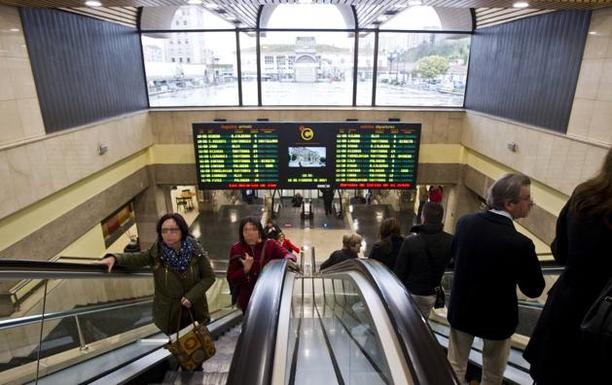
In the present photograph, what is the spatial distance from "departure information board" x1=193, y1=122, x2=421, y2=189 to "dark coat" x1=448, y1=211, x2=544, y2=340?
569 cm

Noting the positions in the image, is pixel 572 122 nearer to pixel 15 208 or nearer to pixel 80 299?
pixel 80 299

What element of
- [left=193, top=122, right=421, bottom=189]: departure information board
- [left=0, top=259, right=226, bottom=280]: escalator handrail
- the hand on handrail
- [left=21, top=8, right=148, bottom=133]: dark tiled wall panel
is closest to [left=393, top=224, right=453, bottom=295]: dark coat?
[left=0, top=259, right=226, bottom=280]: escalator handrail

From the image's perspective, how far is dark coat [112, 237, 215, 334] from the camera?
2607 millimetres

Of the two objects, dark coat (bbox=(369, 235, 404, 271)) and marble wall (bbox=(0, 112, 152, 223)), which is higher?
marble wall (bbox=(0, 112, 152, 223))

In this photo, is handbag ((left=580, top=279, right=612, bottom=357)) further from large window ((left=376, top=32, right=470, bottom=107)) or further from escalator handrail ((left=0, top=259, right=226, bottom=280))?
large window ((left=376, top=32, right=470, bottom=107))

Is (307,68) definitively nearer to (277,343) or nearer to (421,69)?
(421,69)

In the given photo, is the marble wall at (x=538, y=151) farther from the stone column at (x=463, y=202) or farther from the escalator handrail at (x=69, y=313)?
the escalator handrail at (x=69, y=313)

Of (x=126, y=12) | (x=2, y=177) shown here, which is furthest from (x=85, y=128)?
(x=126, y=12)

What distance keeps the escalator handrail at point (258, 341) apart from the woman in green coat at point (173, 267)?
115cm

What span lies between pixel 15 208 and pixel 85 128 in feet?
6.84

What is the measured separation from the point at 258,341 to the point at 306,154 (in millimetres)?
6561

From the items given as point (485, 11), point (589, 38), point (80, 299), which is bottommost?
point (80, 299)

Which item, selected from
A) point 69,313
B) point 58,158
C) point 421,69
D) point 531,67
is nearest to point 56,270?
point 69,313

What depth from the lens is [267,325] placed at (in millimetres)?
1298
